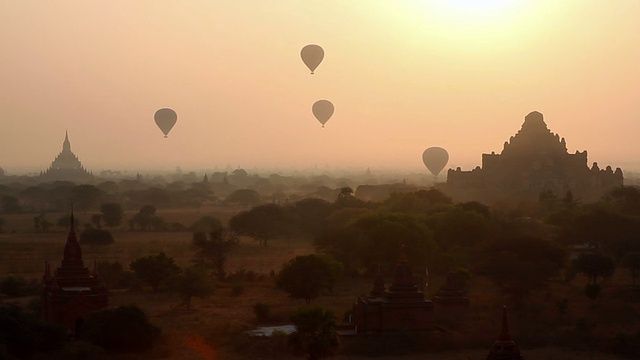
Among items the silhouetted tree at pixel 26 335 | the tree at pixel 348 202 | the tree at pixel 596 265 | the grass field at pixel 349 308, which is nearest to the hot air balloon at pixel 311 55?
the tree at pixel 348 202

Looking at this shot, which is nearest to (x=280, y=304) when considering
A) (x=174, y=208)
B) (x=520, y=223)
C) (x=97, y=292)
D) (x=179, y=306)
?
(x=179, y=306)

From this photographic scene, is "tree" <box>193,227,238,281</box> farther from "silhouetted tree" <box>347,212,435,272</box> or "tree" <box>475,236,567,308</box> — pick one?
"tree" <box>475,236,567,308</box>

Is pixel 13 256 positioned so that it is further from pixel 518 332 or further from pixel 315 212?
pixel 518 332

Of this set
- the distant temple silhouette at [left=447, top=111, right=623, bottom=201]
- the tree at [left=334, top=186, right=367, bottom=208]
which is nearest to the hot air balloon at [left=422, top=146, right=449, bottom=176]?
the distant temple silhouette at [left=447, top=111, right=623, bottom=201]

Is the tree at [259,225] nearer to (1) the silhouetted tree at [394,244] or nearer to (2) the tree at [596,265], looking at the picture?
(1) the silhouetted tree at [394,244]

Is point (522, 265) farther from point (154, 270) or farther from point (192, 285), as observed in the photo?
point (154, 270)

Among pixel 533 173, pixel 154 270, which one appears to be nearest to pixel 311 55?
pixel 533 173

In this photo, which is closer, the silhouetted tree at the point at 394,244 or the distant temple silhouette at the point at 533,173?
the silhouetted tree at the point at 394,244
